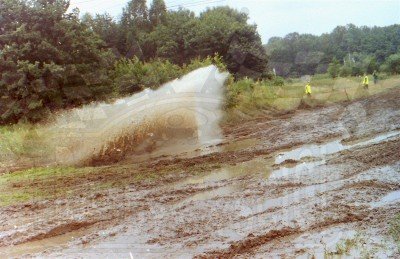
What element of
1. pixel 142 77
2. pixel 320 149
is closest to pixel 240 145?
pixel 320 149

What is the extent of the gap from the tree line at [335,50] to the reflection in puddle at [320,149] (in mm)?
41337

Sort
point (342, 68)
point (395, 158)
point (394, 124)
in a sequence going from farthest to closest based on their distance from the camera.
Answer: point (342, 68)
point (394, 124)
point (395, 158)

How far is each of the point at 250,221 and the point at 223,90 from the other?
13.5m

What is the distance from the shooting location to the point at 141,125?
49.0ft

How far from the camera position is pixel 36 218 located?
25.0ft

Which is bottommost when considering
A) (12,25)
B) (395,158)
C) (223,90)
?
(395,158)

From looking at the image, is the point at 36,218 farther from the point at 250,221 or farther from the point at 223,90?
the point at 223,90

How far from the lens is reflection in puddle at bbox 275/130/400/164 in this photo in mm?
11445

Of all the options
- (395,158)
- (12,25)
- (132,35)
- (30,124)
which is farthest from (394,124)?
(132,35)

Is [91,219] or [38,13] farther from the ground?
[38,13]

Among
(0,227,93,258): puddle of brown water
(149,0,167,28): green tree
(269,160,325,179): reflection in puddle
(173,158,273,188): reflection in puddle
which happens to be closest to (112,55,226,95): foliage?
(173,158,273,188): reflection in puddle

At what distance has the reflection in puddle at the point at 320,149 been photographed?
1145cm

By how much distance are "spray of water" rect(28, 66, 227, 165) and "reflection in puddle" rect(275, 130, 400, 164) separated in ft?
11.4

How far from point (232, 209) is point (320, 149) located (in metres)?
5.40
